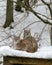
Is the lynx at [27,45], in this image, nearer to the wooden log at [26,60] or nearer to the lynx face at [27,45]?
the lynx face at [27,45]

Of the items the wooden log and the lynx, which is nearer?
the wooden log

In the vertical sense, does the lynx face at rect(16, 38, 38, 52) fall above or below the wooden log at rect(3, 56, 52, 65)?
above

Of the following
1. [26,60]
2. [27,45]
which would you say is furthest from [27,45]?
[26,60]

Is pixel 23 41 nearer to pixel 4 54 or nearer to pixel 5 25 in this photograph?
pixel 4 54

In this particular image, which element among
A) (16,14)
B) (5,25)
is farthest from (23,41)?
(16,14)

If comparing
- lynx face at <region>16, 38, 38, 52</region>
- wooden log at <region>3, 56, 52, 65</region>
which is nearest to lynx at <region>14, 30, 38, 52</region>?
lynx face at <region>16, 38, 38, 52</region>

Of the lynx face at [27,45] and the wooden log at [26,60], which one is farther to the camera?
the lynx face at [27,45]

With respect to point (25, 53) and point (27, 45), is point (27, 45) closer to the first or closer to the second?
point (27, 45)

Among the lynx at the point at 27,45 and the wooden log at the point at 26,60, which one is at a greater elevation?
the lynx at the point at 27,45

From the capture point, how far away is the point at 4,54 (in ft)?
7.56

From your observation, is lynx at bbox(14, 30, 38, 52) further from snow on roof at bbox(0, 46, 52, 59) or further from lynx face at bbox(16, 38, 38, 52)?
snow on roof at bbox(0, 46, 52, 59)

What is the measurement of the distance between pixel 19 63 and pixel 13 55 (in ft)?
0.39

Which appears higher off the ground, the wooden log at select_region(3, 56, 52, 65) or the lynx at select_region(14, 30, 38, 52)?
the lynx at select_region(14, 30, 38, 52)

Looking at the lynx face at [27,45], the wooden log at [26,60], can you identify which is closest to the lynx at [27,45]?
the lynx face at [27,45]
